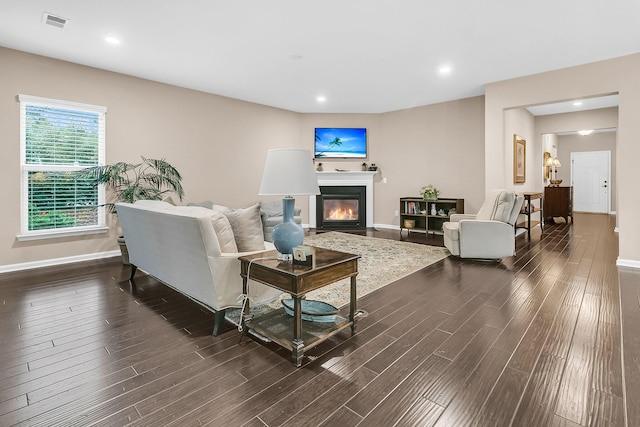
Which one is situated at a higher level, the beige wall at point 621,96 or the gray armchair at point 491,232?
the beige wall at point 621,96

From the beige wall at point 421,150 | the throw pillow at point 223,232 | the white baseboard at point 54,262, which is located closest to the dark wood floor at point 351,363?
the throw pillow at point 223,232

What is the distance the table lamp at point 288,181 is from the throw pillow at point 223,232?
43 centimetres

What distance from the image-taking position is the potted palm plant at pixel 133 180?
178 inches

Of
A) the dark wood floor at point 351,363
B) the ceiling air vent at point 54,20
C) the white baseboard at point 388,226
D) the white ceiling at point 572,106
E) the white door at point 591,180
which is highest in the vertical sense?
the white ceiling at point 572,106

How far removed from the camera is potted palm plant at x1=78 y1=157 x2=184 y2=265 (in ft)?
14.8

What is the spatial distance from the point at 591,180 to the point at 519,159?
18.8 ft

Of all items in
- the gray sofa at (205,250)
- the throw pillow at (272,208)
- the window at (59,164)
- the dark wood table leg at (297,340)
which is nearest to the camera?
the dark wood table leg at (297,340)

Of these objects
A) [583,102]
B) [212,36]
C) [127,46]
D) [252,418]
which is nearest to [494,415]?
[252,418]

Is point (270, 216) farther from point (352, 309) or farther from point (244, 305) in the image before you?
point (352, 309)

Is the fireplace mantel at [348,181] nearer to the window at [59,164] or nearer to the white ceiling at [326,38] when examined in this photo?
the white ceiling at [326,38]

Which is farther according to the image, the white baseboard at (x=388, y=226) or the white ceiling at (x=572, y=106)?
the white baseboard at (x=388, y=226)

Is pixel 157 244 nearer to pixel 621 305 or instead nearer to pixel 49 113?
pixel 49 113

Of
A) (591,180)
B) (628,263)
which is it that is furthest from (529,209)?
(591,180)

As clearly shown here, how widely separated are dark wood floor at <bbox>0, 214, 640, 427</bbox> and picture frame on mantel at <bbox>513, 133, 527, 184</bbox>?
3285 mm
